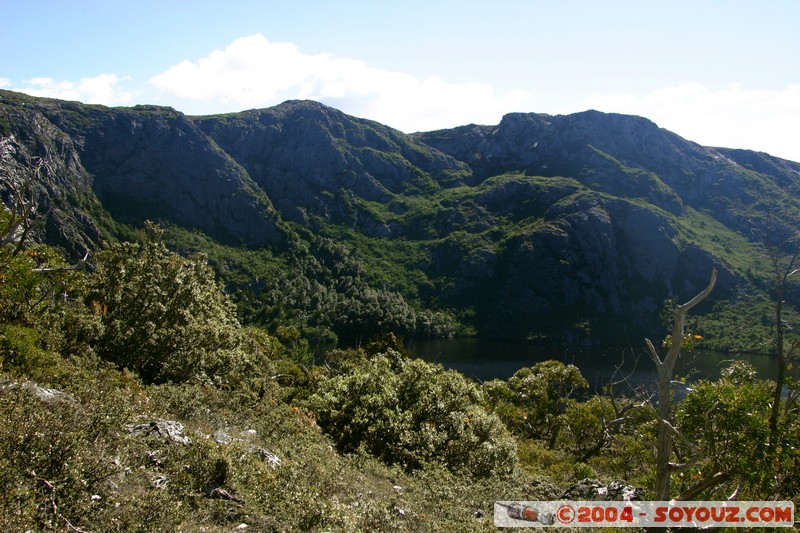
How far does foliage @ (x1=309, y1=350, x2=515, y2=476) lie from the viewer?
18922mm

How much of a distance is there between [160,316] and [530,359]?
4559 inches

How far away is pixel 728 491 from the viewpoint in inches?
611

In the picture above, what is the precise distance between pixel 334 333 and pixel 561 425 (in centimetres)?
11561

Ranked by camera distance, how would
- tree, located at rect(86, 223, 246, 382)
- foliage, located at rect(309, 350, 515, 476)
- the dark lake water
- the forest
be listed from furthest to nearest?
the dark lake water, tree, located at rect(86, 223, 246, 382), foliage, located at rect(309, 350, 515, 476), the forest

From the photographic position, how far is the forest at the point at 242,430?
7.27 m

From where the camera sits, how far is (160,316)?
23047 mm

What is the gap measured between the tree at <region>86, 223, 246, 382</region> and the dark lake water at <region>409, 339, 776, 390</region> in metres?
74.9

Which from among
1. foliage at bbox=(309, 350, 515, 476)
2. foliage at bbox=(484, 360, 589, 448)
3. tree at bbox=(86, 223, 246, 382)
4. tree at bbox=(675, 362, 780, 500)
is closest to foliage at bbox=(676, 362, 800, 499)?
tree at bbox=(675, 362, 780, 500)

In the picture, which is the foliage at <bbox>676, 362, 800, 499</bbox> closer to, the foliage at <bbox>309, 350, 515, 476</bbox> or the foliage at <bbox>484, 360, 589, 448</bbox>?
the foliage at <bbox>309, 350, 515, 476</bbox>

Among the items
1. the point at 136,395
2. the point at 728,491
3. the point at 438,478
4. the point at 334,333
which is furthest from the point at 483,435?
the point at 334,333

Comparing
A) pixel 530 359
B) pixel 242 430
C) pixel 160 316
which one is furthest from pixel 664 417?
pixel 530 359

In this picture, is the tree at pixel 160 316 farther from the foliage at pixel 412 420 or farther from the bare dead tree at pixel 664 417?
the bare dead tree at pixel 664 417

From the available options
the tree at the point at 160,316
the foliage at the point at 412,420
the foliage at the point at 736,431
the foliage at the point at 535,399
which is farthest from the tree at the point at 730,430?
the foliage at the point at 535,399

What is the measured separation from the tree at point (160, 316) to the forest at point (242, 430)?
90mm
